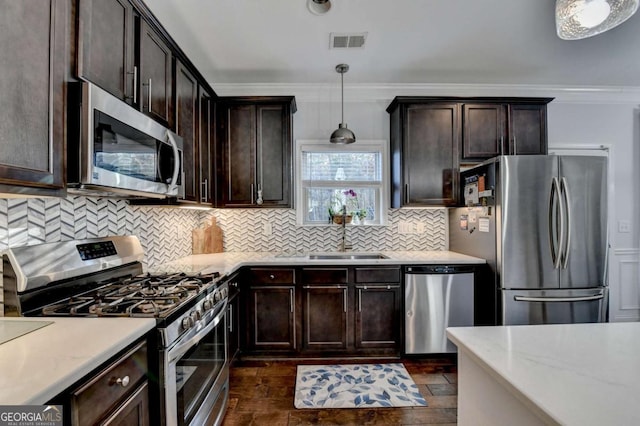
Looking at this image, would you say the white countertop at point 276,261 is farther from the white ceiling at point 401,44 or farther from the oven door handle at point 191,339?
the white ceiling at point 401,44

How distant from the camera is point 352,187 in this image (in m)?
3.52

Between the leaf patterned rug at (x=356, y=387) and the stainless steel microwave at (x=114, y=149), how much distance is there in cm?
175

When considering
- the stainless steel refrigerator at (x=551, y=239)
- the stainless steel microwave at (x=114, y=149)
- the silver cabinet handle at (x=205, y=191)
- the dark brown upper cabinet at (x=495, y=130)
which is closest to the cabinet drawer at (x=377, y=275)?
the stainless steel refrigerator at (x=551, y=239)

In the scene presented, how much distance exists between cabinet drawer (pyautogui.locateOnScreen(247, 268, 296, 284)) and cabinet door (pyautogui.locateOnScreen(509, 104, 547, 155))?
2569 mm

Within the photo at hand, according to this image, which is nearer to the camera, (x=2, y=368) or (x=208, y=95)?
(x=2, y=368)

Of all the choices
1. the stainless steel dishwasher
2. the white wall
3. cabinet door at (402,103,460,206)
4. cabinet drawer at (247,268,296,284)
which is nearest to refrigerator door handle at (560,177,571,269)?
the stainless steel dishwasher

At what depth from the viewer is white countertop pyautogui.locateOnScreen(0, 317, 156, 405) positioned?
2.46ft

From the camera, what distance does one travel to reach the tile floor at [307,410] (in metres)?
2.04

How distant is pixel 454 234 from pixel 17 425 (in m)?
3.42

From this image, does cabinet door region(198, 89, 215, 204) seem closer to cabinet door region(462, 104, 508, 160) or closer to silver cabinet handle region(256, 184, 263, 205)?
silver cabinet handle region(256, 184, 263, 205)

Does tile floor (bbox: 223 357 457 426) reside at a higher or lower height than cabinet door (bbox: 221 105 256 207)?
lower

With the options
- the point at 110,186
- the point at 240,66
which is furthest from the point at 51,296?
the point at 240,66

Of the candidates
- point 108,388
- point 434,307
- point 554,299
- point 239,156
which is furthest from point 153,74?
point 554,299

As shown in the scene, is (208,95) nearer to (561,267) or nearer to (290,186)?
(290,186)
